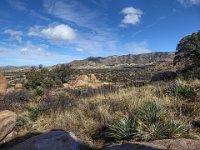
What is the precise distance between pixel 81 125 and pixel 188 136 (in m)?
3.52

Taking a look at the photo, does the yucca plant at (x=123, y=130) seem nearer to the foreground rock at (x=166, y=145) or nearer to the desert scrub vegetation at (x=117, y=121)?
the desert scrub vegetation at (x=117, y=121)

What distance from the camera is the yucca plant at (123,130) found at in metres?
6.15

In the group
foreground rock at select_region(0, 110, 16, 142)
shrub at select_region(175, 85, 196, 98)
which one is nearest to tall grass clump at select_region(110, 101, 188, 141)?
shrub at select_region(175, 85, 196, 98)

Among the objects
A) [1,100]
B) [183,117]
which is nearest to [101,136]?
[183,117]

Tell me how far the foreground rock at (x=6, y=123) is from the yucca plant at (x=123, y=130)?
360cm

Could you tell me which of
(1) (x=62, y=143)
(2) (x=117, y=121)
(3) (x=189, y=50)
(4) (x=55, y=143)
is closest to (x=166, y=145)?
(2) (x=117, y=121)

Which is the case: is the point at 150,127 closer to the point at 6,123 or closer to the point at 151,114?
the point at 151,114

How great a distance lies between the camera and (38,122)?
32.1 feet

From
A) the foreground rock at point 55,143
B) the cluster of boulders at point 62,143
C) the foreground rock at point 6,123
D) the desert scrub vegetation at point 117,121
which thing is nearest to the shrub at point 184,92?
the desert scrub vegetation at point 117,121

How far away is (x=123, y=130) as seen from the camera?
621 centimetres

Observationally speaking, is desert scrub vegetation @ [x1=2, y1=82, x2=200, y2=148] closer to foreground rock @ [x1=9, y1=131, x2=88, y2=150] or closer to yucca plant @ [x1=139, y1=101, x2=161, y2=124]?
yucca plant @ [x1=139, y1=101, x2=161, y2=124]

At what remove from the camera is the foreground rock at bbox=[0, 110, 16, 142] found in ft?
26.9

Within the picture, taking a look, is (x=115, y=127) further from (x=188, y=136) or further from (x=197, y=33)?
(x=197, y=33)

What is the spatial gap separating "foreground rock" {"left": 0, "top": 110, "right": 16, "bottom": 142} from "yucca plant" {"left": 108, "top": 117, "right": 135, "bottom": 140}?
3604 millimetres
